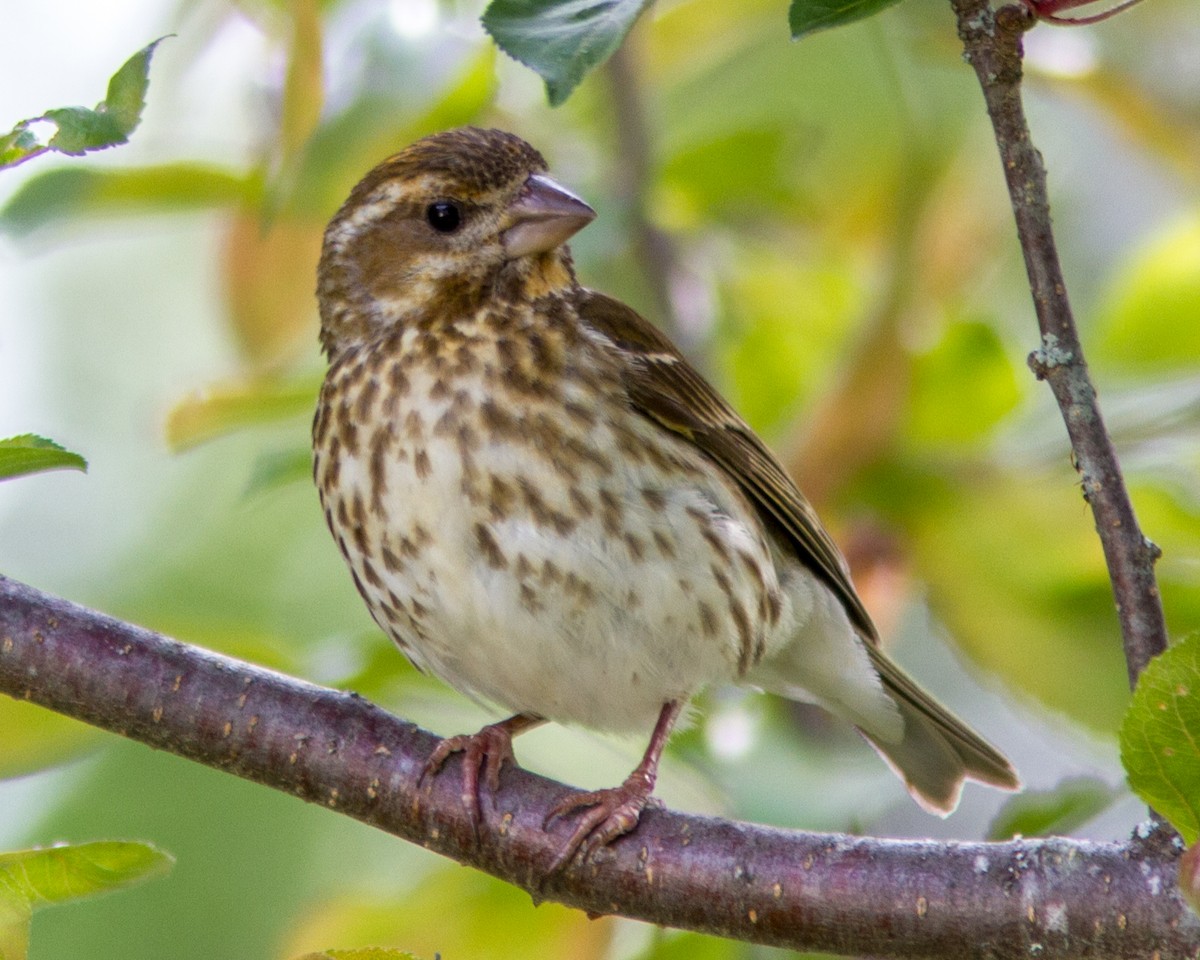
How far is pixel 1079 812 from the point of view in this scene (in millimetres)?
3211

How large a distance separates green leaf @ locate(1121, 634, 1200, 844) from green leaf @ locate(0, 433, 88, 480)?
140 cm

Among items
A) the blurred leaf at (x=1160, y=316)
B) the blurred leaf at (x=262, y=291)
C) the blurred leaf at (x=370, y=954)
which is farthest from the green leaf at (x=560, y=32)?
the blurred leaf at (x=1160, y=316)

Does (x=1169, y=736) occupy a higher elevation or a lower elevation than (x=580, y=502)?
lower

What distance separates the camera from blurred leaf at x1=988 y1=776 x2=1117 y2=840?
3193 millimetres

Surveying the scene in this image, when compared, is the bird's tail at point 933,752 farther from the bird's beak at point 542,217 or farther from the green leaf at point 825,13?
the green leaf at point 825,13

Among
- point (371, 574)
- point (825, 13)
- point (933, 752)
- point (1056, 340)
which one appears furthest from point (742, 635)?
point (825, 13)

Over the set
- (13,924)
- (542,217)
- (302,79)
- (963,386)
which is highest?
(542,217)

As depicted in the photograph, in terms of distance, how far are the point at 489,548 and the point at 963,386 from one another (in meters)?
1.16

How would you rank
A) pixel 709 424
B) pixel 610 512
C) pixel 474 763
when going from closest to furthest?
pixel 474 763 < pixel 610 512 < pixel 709 424

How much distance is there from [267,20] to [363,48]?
0.48 meters

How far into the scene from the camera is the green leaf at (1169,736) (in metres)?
2.07

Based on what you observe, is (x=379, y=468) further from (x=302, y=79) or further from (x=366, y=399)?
(x=302, y=79)

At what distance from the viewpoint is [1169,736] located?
6.98 feet

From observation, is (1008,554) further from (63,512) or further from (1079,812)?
(63,512)
